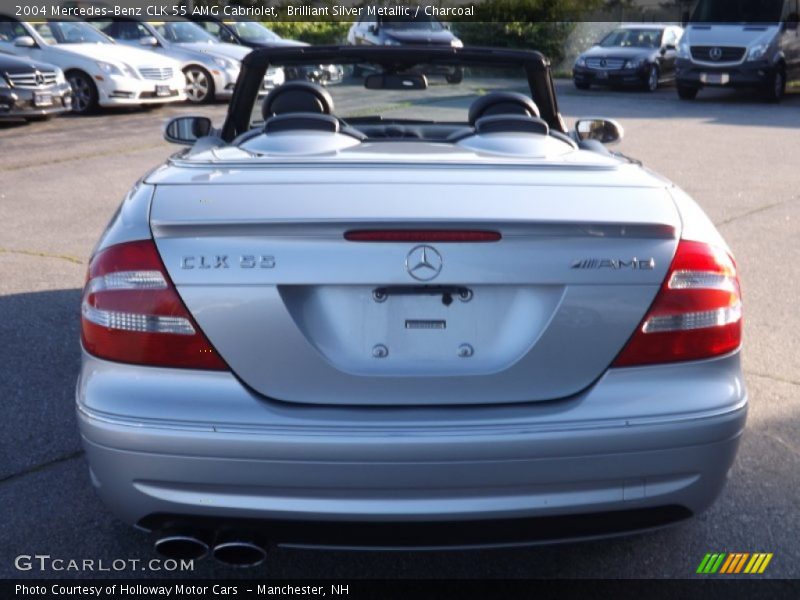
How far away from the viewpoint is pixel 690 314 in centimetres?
297

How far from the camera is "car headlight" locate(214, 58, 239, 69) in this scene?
20344 millimetres

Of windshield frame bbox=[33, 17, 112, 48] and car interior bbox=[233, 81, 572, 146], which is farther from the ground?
car interior bbox=[233, 81, 572, 146]

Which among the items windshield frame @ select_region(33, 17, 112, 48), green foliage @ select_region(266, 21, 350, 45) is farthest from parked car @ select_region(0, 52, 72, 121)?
green foliage @ select_region(266, 21, 350, 45)

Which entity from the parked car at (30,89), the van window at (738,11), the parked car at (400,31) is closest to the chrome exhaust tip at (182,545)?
the parked car at (30,89)

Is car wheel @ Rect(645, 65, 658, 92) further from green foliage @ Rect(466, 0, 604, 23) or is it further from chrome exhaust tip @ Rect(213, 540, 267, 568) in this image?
chrome exhaust tip @ Rect(213, 540, 267, 568)

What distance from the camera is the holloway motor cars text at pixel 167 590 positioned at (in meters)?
3.34

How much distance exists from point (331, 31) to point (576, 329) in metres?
33.5

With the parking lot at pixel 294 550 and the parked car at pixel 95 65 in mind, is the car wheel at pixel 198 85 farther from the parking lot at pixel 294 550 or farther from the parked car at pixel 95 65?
the parking lot at pixel 294 550

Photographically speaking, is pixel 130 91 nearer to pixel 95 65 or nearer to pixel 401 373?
pixel 95 65

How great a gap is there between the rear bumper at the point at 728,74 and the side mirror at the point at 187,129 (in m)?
19.1

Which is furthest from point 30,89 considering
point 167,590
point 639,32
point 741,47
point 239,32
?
point 639,32

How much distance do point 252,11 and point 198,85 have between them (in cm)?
1603

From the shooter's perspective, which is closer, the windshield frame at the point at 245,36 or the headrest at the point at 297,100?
the headrest at the point at 297,100

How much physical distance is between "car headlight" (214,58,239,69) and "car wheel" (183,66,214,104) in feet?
0.93
